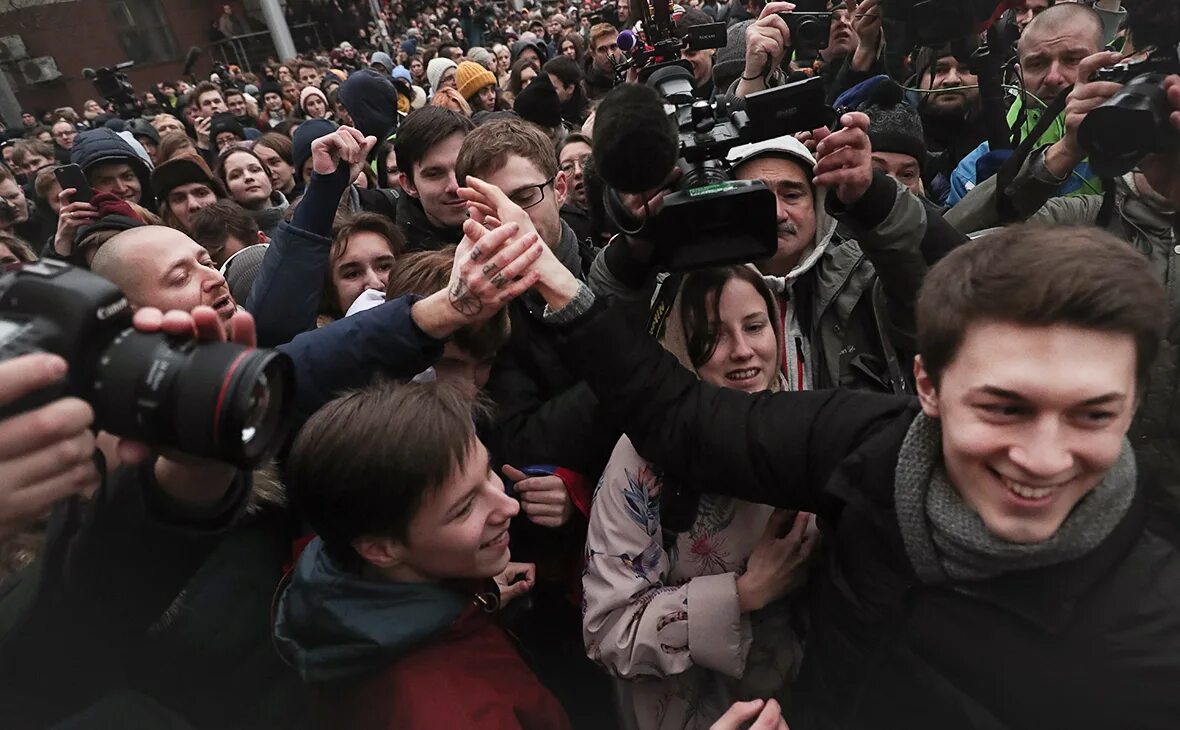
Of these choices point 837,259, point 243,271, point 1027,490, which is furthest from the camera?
point 243,271

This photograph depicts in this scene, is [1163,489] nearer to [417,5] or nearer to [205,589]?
[205,589]

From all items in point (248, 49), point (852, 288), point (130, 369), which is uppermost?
point (248, 49)

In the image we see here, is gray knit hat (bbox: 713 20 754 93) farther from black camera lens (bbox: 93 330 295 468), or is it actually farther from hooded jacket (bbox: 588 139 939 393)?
black camera lens (bbox: 93 330 295 468)

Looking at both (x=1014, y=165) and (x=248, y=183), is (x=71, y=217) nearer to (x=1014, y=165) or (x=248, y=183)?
(x=248, y=183)

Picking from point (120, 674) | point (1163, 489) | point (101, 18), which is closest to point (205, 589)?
point (120, 674)

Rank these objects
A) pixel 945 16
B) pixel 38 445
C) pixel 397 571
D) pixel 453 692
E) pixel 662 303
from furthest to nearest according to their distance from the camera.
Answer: pixel 945 16, pixel 662 303, pixel 397 571, pixel 453 692, pixel 38 445

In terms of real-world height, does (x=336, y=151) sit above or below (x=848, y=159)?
above

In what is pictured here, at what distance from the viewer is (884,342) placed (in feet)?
5.88

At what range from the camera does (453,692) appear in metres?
1.26

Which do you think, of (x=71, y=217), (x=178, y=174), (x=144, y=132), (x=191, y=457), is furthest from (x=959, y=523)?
(x=144, y=132)

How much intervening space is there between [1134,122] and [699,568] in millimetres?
1340

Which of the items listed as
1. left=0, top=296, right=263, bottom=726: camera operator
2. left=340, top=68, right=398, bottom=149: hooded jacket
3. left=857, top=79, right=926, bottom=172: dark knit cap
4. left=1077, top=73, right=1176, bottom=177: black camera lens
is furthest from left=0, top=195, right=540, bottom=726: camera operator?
left=340, top=68, right=398, bottom=149: hooded jacket

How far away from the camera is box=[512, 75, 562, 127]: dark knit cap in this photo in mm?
4367

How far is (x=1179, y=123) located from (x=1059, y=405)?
103 cm
